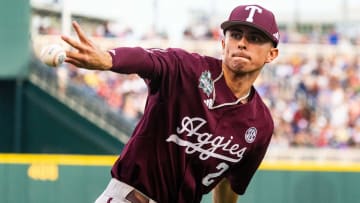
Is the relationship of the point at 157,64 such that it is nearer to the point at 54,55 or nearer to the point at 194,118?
the point at 194,118

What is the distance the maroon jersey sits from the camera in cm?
376

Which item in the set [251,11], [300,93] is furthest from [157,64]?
[300,93]

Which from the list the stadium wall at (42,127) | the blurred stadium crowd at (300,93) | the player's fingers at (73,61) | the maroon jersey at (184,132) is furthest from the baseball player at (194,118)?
the stadium wall at (42,127)

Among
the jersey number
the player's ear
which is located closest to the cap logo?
the player's ear

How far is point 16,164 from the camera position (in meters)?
7.05

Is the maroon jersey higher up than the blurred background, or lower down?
higher up

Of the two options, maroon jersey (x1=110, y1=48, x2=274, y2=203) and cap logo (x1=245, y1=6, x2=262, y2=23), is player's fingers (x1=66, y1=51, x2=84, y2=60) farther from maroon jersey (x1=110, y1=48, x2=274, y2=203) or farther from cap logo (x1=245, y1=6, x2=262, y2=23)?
cap logo (x1=245, y1=6, x2=262, y2=23)

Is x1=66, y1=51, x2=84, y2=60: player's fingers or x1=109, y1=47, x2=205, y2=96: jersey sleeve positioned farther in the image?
x1=109, y1=47, x2=205, y2=96: jersey sleeve

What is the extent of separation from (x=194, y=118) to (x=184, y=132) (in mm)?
84

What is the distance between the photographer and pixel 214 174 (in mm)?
4062

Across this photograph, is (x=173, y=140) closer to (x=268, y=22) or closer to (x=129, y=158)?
(x=129, y=158)

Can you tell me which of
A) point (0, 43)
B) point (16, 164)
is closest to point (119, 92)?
point (0, 43)

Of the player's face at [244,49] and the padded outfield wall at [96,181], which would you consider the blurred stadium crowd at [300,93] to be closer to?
the padded outfield wall at [96,181]

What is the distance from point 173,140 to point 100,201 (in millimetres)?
493
